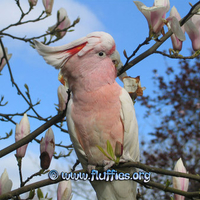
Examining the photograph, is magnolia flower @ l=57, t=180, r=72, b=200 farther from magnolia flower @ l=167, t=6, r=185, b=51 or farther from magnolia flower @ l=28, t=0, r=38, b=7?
magnolia flower @ l=28, t=0, r=38, b=7

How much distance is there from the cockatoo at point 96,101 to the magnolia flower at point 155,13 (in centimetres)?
24

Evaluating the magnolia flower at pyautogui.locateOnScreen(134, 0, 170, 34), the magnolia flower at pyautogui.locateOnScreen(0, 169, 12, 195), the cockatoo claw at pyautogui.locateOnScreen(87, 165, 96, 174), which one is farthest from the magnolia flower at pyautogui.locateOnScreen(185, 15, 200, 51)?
the magnolia flower at pyautogui.locateOnScreen(0, 169, 12, 195)

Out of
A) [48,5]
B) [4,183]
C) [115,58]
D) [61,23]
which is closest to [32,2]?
[48,5]

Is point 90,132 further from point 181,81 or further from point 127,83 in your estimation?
point 181,81

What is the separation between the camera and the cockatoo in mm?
1619

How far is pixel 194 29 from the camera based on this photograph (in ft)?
5.77

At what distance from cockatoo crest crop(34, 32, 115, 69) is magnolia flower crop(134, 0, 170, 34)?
241mm

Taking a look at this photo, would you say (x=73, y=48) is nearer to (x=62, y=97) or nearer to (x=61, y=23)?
(x=62, y=97)

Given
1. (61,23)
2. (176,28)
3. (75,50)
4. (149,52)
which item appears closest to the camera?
(176,28)

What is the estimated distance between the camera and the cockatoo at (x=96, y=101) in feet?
5.31

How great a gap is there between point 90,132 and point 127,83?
38 cm

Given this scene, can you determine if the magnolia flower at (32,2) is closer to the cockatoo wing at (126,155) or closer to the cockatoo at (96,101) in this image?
the cockatoo at (96,101)

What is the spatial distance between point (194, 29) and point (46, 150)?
44.8 inches

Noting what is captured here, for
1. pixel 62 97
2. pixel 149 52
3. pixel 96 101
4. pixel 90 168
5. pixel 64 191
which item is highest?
pixel 149 52
